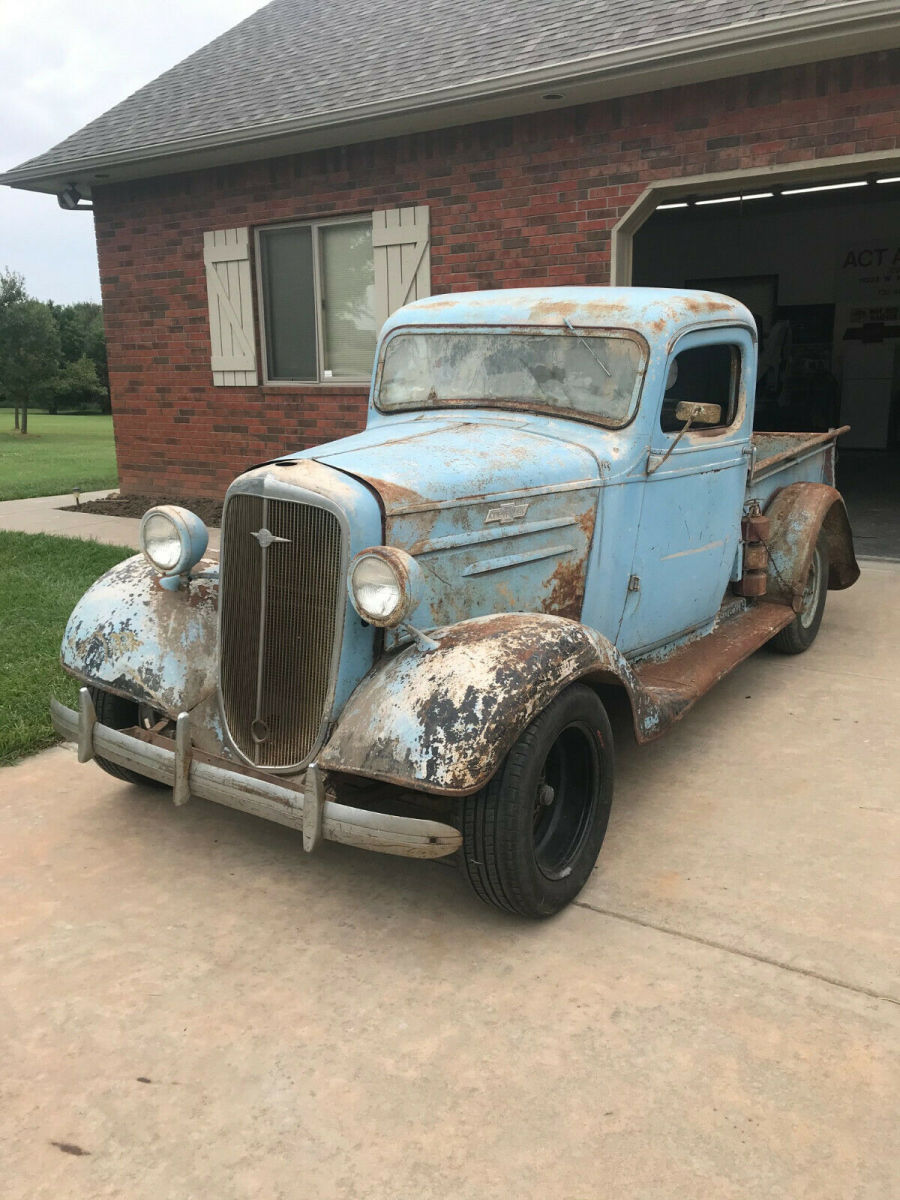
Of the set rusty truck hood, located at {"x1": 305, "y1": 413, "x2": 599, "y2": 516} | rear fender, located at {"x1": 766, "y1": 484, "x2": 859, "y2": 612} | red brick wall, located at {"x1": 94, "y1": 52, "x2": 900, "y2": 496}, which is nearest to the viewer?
rusty truck hood, located at {"x1": 305, "y1": 413, "x2": 599, "y2": 516}

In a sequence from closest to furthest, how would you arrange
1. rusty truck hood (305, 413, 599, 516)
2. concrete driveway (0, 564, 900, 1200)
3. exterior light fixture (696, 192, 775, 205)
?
1. concrete driveway (0, 564, 900, 1200)
2. rusty truck hood (305, 413, 599, 516)
3. exterior light fixture (696, 192, 775, 205)

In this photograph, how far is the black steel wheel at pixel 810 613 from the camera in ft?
17.0

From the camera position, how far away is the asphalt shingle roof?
6566 millimetres

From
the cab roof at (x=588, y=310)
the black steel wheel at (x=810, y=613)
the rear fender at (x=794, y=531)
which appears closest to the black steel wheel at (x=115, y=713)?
the cab roof at (x=588, y=310)

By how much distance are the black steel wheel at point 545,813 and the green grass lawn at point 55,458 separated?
10.3m

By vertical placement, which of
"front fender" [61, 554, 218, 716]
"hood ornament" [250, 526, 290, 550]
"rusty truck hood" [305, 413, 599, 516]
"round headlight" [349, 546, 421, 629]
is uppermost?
"rusty truck hood" [305, 413, 599, 516]

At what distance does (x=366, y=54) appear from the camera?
8.72m

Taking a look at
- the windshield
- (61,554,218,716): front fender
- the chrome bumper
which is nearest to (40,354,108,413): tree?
the windshield

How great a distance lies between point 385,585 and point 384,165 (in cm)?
653

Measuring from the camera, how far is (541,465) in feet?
10.9

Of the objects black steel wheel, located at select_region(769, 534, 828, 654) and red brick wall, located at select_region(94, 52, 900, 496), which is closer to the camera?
black steel wheel, located at select_region(769, 534, 828, 654)

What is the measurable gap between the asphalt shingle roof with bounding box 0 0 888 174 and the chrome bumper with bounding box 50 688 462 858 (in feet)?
17.9

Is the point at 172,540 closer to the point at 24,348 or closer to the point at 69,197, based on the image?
the point at 69,197

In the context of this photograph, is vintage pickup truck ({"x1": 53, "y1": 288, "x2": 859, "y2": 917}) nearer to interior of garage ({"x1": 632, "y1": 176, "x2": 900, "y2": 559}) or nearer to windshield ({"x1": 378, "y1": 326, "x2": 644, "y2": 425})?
windshield ({"x1": 378, "y1": 326, "x2": 644, "y2": 425})
